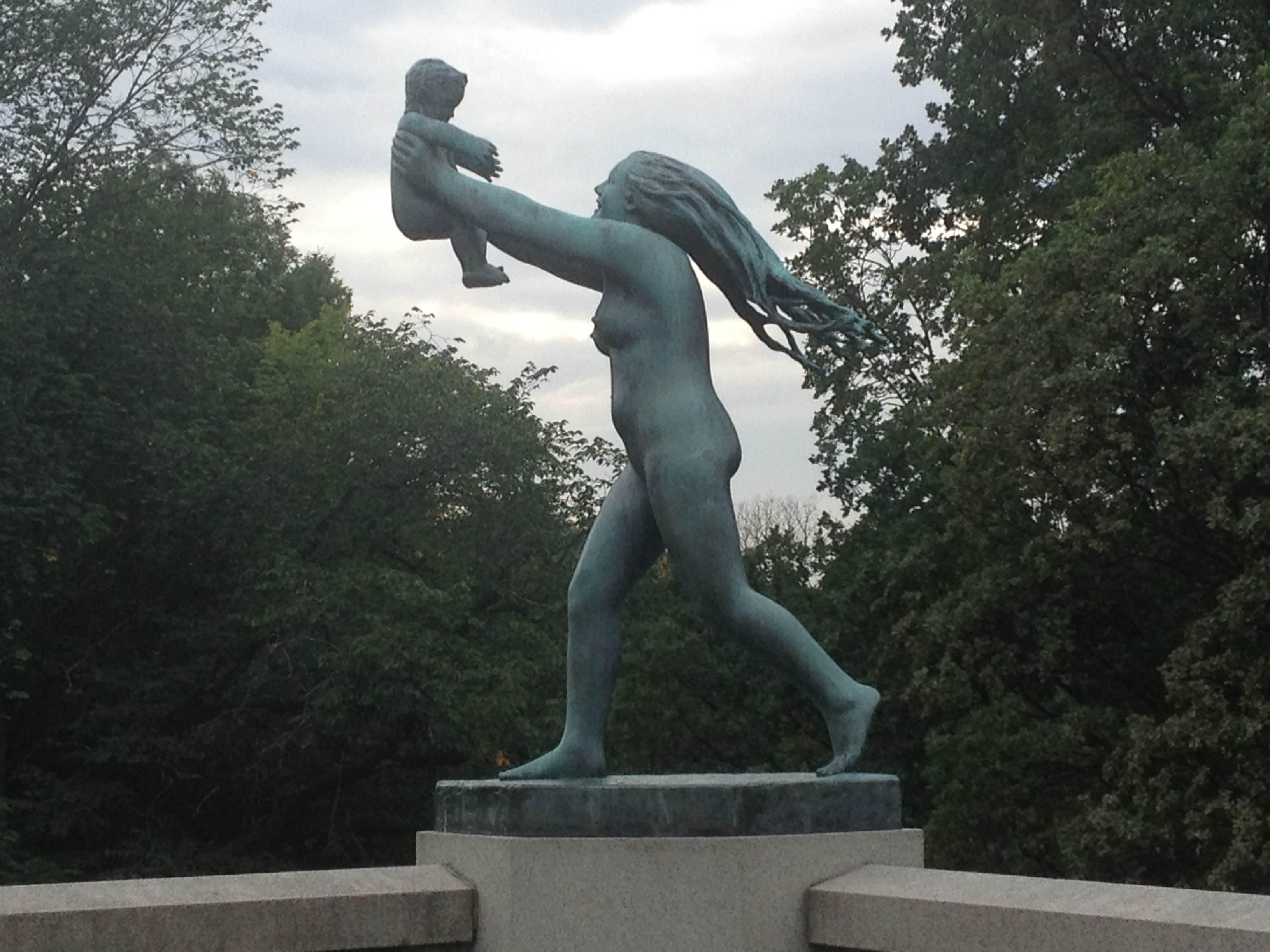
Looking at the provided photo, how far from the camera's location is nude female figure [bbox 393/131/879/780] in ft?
16.3

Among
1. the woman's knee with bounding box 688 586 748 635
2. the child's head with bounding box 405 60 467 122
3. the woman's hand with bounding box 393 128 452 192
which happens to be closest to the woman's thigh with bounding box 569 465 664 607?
the woman's knee with bounding box 688 586 748 635

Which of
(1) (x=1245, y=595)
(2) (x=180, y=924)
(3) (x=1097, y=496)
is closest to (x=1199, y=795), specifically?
(1) (x=1245, y=595)

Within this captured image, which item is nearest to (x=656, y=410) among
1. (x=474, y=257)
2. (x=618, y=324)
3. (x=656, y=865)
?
(x=618, y=324)

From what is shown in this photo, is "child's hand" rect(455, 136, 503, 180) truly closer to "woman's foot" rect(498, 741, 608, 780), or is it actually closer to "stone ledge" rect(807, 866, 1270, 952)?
"woman's foot" rect(498, 741, 608, 780)

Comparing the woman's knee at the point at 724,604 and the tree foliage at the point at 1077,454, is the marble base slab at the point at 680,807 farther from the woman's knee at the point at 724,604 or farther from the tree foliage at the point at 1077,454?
the tree foliage at the point at 1077,454

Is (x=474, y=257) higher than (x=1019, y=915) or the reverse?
higher

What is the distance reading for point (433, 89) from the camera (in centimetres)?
542

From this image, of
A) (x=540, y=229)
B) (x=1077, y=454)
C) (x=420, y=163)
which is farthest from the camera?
(x=1077, y=454)

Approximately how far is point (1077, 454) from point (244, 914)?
13.5 metres

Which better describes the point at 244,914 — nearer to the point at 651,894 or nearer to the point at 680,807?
the point at 651,894

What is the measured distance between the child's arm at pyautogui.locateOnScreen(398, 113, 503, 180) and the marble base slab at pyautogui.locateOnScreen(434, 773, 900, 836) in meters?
1.82

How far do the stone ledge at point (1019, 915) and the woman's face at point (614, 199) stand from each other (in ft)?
6.62

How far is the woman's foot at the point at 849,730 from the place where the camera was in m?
4.93

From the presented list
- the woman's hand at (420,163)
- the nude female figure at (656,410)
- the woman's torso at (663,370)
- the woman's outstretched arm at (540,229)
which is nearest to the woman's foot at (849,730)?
the nude female figure at (656,410)
